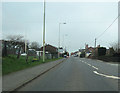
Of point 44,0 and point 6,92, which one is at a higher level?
point 44,0

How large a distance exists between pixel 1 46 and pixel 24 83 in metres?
8.53

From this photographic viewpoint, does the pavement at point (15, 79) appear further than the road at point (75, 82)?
No

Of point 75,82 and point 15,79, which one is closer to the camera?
point 75,82

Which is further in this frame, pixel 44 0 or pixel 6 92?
pixel 44 0

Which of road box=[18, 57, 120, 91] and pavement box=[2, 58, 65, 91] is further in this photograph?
road box=[18, 57, 120, 91]

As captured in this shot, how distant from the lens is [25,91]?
671cm

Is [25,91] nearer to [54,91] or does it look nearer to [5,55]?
[54,91]

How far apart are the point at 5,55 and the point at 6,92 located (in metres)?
11.9

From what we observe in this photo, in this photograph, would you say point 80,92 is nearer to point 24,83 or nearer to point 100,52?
point 24,83

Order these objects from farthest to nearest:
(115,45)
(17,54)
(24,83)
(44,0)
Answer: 1. (115,45)
2. (44,0)
3. (17,54)
4. (24,83)

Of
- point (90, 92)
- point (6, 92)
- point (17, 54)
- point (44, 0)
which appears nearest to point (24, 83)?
point (6, 92)

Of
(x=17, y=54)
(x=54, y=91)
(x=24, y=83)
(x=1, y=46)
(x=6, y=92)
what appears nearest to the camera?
(x=6, y=92)

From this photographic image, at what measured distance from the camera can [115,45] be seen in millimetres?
58375

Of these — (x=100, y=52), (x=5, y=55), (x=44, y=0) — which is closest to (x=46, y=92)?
(x=5, y=55)
